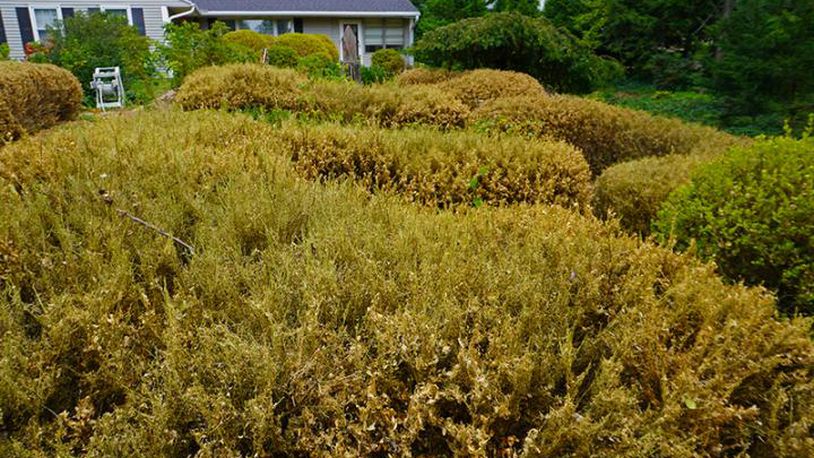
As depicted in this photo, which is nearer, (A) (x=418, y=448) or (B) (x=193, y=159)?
(A) (x=418, y=448)

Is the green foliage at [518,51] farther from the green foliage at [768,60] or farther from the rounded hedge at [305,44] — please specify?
the rounded hedge at [305,44]

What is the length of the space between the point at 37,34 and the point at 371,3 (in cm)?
1387

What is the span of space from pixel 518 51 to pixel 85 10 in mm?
18870

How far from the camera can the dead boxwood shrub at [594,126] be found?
635 cm

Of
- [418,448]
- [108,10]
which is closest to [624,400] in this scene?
[418,448]

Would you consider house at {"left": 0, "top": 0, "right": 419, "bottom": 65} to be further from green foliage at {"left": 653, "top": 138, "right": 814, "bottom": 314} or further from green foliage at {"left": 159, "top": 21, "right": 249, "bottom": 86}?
green foliage at {"left": 653, "top": 138, "right": 814, "bottom": 314}

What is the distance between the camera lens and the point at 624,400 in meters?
1.57

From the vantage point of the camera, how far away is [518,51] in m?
11.5

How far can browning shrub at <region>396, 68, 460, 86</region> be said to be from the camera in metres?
10.7

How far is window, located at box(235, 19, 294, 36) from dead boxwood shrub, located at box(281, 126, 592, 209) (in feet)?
73.2

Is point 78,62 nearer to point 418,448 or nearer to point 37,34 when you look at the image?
point 37,34

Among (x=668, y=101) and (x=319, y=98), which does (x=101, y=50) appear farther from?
(x=668, y=101)

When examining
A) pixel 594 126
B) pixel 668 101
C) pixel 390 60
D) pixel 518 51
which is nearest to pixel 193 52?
pixel 518 51

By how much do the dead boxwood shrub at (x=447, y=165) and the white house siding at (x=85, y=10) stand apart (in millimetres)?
19151
